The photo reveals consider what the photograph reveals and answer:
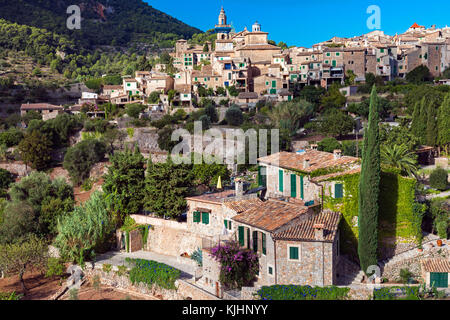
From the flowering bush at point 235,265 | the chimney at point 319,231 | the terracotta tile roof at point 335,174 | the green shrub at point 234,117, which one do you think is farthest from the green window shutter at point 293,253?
the green shrub at point 234,117

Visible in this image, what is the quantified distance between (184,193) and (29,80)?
2418 inches

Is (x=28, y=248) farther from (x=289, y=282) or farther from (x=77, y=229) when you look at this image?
(x=289, y=282)

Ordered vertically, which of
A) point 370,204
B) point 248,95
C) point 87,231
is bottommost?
point 87,231

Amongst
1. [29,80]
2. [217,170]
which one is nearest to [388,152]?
[217,170]

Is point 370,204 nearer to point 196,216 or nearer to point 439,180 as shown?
point 196,216

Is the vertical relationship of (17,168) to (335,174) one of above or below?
below

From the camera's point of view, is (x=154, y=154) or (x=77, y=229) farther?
(x=154, y=154)

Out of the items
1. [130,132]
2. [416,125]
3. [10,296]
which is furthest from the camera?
[130,132]

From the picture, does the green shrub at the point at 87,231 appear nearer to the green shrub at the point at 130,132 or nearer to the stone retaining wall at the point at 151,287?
the stone retaining wall at the point at 151,287

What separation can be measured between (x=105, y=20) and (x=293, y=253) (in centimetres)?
13049

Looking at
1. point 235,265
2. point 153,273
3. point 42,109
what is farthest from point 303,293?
point 42,109

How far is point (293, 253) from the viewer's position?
52.8ft

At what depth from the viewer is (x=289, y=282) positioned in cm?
1616

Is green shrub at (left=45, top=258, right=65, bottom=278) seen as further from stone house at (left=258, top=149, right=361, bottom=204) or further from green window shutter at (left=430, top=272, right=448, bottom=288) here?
green window shutter at (left=430, top=272, right=448, bottom=288)
